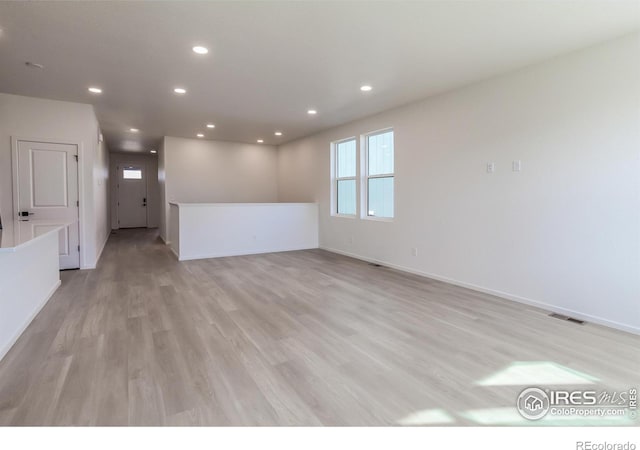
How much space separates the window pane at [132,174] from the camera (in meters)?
11.5

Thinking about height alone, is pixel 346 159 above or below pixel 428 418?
above

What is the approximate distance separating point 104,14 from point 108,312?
8.78 feet

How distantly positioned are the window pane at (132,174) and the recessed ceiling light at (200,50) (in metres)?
9.98

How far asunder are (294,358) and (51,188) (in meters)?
4.95

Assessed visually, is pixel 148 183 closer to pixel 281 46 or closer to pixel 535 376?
pixel 281 46

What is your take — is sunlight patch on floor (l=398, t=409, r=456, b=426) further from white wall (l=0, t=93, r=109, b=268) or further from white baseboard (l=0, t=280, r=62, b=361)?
white wall (l=0, t=93, r=109, b=268)

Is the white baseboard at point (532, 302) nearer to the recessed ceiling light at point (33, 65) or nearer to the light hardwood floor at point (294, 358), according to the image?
the light hardwood floor at point (294, 358)

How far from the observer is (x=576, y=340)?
2732mm

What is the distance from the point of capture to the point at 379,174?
19.0 ft

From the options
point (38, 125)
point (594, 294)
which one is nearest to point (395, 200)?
point (594, 294)

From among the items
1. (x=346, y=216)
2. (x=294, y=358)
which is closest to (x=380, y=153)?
(x=346, y=216)

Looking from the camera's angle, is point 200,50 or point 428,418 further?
point 200,50

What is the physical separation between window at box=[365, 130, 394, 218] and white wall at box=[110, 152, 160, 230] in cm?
841
